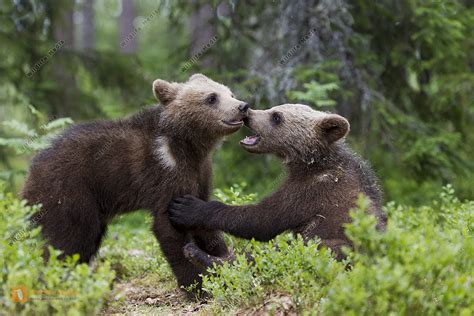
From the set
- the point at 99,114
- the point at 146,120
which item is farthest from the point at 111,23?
the point at 146,120

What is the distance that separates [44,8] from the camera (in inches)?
510

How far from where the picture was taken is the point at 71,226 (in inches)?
262

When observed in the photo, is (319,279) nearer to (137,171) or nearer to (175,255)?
(175,255)

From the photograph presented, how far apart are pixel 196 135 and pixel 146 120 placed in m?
0.60

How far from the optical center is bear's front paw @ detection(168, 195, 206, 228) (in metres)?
6.68

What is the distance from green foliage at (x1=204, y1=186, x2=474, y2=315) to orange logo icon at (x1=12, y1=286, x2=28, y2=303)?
1.74 metres

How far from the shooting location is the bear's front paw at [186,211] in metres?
6.68

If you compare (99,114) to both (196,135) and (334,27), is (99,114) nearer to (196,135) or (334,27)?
(334,27)

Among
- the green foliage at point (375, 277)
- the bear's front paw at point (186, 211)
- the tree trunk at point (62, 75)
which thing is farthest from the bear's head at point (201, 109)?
the tree trunk at point (62, 75)

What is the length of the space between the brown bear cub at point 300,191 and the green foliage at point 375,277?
0.75m

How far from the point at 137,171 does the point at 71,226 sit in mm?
850

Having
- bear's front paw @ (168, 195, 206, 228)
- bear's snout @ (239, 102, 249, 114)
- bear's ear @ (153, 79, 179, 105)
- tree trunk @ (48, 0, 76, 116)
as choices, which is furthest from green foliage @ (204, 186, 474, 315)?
tree trunk @ (48, 0, 76, 116)

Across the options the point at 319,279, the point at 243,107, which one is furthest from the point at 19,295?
the point at 243,107

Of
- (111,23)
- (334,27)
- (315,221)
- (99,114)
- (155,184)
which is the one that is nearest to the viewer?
(315,221)
